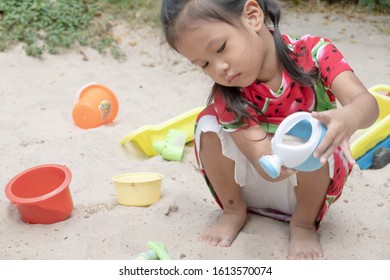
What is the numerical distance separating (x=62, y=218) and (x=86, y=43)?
222 centimetres

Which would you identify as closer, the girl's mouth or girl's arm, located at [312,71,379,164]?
girl's arm, located at [312,71,379,164]

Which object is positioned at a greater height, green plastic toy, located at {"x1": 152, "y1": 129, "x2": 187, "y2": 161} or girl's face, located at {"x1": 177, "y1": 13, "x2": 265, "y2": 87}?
→ girl's face, located at {"x1": 177, "y1": 13, "x2": 265, "y2": 87}

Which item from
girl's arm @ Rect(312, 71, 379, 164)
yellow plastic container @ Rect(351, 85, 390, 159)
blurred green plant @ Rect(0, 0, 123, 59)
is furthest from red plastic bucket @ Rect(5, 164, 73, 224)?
blurred green plant @ Rect(0, 0, 123, 59)

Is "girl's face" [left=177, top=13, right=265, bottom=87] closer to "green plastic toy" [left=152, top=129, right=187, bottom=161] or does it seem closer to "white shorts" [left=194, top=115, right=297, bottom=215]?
"white shorts" [left=194, top=115, right=297, bottom=215]

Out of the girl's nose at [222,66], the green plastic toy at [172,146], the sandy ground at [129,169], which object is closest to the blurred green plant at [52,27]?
the sandy ground at [129,169]

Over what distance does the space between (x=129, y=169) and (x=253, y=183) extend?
65 cm

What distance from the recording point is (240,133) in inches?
63.7

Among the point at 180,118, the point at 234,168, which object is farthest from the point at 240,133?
the point at 180,118

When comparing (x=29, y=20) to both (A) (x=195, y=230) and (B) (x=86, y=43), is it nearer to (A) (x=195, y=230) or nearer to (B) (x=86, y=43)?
(B) (x=86, y=43)

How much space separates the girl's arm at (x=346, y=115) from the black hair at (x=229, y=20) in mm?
140

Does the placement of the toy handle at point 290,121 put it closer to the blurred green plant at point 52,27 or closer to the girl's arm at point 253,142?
the girl's arm at point 253,142

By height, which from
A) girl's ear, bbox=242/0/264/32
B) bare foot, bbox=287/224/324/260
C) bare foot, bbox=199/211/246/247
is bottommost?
bare foot, bbox=199/211/246/247

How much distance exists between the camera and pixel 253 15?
1.53 meters

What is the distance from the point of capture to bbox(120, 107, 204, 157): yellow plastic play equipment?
2408mm
